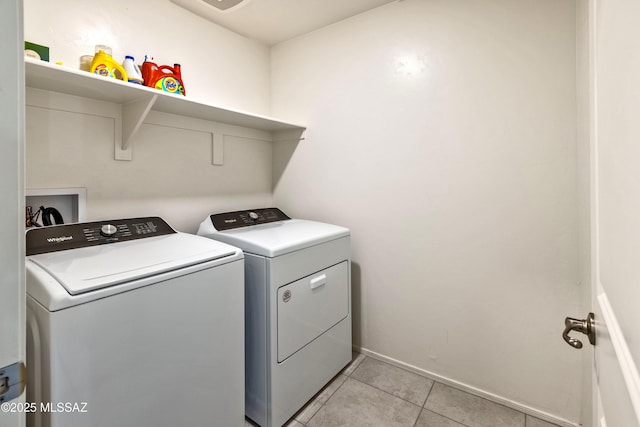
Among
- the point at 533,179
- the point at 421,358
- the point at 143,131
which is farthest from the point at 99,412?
the point at 533,179

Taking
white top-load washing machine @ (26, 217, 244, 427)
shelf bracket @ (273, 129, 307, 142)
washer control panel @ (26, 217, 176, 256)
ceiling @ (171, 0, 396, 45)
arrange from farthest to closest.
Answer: shelf bracket @ (273, 129, 307, 142) < ceiling @ (171, 0, 396, 45) < washer control panel @ (26, 217, 176, 256) < white top-load washing machine @ (26, 217, 244, 427)

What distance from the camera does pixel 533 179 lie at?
151cm

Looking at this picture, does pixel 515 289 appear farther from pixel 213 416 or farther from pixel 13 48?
pixel 13 48

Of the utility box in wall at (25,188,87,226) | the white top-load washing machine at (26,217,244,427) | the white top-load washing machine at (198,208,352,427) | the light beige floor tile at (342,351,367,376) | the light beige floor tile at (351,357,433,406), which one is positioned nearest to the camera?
Answer: the white top-load washing machine at (26,217,244,427)

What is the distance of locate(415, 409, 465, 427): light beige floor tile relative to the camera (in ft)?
4.97

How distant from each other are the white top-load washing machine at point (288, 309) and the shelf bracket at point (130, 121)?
0.59 m

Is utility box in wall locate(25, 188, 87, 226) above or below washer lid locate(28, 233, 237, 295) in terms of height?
above

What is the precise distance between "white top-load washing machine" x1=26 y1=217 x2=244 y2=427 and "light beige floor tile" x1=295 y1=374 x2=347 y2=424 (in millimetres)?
390

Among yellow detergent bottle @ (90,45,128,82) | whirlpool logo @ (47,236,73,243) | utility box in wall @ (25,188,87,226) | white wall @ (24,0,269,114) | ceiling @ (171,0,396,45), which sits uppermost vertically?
ceiling @ (171,0,396,45)

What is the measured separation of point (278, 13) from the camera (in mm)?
1965


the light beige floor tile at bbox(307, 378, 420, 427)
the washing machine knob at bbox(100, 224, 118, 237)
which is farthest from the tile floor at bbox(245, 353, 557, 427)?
the washing machine knob at bbox(100, 224, 118, 237)

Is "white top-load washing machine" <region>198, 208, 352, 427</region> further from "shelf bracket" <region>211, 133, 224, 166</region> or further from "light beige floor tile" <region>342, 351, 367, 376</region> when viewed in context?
"shelf bracket" <region>211, 133, 224, 166</region>

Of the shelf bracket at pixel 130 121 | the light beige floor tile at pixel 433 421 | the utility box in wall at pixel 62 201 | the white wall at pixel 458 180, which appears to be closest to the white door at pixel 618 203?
the white wall at pixel 458 180

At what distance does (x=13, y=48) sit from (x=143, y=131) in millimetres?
1376
